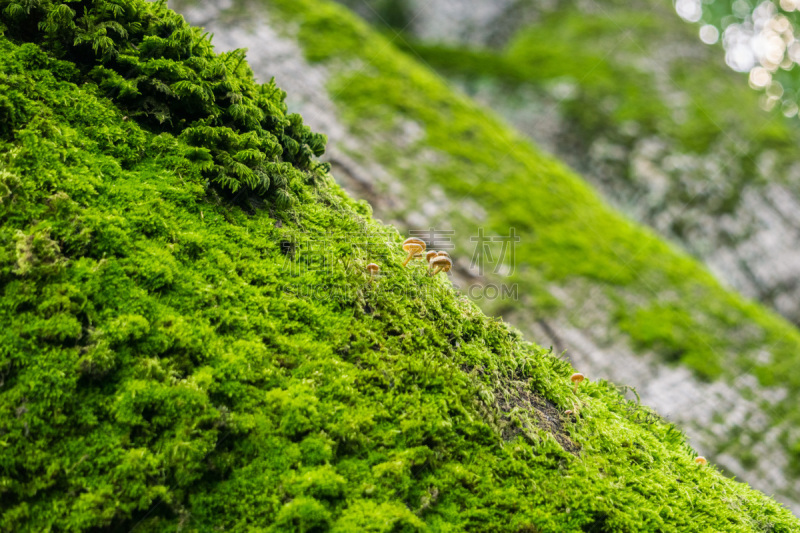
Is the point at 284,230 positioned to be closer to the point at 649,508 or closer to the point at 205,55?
the point at 205,55

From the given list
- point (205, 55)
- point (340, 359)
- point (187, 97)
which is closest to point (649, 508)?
point (340, 359)

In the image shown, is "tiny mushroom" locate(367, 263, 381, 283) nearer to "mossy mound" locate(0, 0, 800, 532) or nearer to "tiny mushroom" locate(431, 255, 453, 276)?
"mossy mound" locate(0, 0, 800, 532)

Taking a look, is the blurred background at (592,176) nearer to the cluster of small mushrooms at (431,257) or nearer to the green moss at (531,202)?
the green moss at (531,202)

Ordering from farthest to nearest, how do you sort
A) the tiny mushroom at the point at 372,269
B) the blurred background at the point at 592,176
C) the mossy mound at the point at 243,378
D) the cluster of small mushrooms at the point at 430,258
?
1. the blurred background at the point at 592,176
2. the cluster of small mushrooms at the point at 430,258
3. the tiny mushroom at the point at 372,269
4. the mossy mound at the point at 243,378

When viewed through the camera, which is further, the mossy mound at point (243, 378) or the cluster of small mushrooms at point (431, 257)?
the cluster of small mushrooms at point (431, 257)

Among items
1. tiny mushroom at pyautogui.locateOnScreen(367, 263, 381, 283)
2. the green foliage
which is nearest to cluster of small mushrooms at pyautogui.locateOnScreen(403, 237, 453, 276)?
tiny mushroom at pyautogui.locateOnScreen(367, 263, 381, 283)

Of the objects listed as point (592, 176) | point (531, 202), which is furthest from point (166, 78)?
point (592, 176)

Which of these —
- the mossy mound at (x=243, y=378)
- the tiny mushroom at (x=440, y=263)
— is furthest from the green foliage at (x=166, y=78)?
the tiny mushroom at (x=440, y=263)
